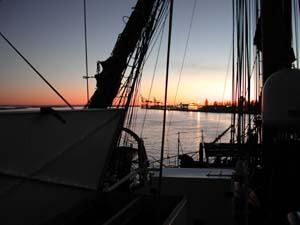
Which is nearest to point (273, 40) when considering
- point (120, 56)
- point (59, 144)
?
point (120, 56)

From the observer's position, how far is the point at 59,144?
2.16 meters

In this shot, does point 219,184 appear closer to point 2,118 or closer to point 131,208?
point 131,208

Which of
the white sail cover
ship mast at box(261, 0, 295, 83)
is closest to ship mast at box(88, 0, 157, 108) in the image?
ship mast at box(261, 0, 295, 83)

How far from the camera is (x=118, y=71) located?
602 cm

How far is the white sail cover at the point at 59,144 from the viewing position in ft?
5.72

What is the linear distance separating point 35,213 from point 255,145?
A: 571cm

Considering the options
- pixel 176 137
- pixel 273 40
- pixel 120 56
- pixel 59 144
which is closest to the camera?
pixel 59 144

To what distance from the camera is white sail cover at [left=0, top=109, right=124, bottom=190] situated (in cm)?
174

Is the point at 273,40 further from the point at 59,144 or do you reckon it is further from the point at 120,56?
the point at 59,144

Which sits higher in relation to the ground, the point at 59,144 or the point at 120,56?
the point at 120,56

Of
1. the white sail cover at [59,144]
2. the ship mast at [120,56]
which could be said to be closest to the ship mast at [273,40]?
the ship mast at [120,56]

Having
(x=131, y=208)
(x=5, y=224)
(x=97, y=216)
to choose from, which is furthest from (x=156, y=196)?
(x=5, y=224)

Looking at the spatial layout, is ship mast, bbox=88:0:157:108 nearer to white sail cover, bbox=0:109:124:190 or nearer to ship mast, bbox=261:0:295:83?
ship mast, bbox=261:0:295:83

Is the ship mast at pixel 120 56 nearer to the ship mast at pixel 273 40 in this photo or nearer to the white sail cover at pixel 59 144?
the ship mast at pixel 273 40
